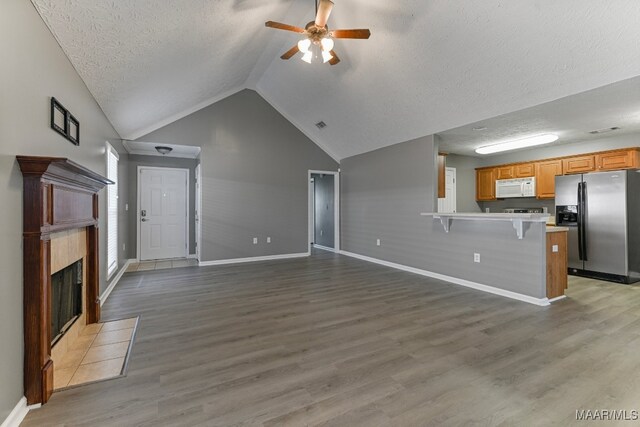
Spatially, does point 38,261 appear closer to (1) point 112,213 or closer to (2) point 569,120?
(1) point 112,213

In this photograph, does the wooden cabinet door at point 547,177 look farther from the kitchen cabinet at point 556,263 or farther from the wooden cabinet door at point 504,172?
the kitchen cabinet at point 556,263

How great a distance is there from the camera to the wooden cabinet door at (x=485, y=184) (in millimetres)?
6465

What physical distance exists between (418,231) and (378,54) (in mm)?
2949

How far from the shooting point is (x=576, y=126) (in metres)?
4.23

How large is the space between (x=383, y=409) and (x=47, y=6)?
325cm

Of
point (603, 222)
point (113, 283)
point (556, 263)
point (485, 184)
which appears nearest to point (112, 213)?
point (113, 283)

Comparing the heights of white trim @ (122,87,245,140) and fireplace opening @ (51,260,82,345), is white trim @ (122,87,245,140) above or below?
above

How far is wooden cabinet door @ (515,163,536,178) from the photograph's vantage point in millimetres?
5758

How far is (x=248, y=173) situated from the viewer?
6.17 meters

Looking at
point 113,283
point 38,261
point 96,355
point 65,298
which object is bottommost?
point 96,355

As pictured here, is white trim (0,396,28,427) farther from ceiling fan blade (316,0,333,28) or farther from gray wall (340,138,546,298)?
gray wall (340,138,546,298)

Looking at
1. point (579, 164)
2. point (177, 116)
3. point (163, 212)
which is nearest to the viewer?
point (579, 164)

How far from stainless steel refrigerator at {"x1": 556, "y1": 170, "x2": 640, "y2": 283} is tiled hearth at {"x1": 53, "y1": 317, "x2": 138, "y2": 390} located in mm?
6514

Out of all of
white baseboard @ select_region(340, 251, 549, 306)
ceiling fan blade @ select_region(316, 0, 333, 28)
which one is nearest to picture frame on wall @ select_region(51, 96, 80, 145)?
ceiling fan blade @ select_region(316, 0, 333, 28)
